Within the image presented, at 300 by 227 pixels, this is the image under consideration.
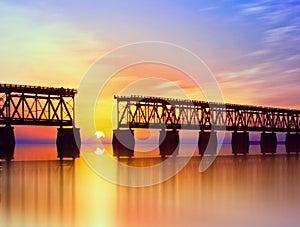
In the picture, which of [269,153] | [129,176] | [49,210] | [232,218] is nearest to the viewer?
[232,218]

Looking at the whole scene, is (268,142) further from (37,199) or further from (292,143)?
(37,199)

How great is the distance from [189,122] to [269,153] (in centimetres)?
3097

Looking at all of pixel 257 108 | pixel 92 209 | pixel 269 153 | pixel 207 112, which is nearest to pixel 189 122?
pixel 207 112

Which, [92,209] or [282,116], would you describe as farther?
[282,116]

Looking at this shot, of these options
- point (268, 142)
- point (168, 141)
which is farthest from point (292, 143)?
point (168, 141)

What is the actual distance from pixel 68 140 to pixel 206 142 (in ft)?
118

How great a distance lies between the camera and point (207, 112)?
10906 centimetres

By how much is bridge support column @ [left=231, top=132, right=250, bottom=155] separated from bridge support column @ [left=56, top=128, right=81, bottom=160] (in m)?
44.6

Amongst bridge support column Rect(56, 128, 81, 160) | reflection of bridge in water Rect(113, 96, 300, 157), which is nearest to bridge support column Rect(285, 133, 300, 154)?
reflection of bridge in water Rect(113, 96, 300, 157)

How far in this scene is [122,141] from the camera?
290 ft

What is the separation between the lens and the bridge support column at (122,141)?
88.5 m

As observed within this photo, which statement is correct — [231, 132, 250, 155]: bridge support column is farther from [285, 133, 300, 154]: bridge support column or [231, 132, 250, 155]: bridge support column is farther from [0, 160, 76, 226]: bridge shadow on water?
[0, 160, 76, 226]: bridge shadow on water

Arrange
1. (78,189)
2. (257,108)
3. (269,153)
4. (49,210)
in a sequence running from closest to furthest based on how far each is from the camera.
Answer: (49,210) → (78,189) → (257,108) → (269,153)

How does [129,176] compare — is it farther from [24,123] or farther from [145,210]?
[145,210]
